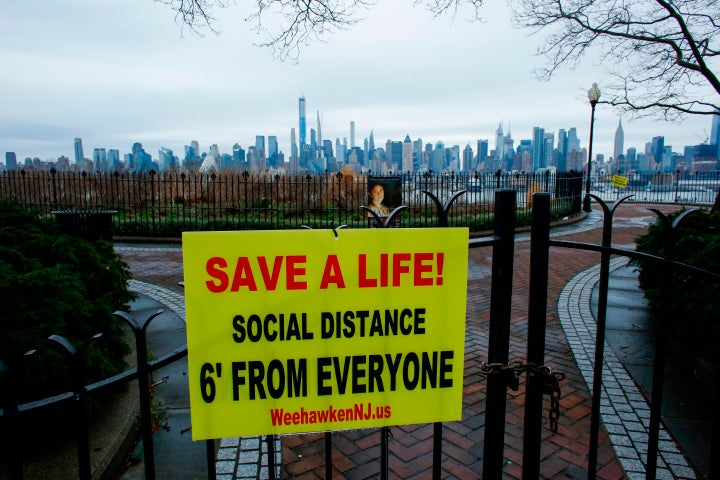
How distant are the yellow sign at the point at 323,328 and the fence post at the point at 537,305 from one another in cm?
30

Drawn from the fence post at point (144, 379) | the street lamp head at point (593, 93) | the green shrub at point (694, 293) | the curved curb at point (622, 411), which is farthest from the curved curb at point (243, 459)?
the street lamp head at point (593, 93)

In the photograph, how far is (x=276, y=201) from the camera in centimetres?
1711

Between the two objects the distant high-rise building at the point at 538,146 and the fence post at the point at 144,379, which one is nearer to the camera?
the fence post at the point at 144,379

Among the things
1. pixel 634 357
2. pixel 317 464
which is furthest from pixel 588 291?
pixel 317 464

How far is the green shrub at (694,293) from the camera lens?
13.8ft

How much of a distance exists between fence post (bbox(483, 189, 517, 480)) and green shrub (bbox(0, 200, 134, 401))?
1.75m

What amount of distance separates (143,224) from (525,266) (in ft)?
35.7

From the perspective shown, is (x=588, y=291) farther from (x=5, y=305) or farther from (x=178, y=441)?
(x=5, y=305)

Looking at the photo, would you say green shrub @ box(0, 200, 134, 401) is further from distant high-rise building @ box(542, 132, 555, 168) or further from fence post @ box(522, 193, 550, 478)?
distant high-rise building @ box(542, 132, 555, 168)

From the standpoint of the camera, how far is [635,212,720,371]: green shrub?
4.21m

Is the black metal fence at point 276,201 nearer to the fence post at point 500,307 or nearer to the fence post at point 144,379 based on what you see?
the fence post at point 500,307

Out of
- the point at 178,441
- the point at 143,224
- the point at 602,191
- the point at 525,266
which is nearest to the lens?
the point at 178,441

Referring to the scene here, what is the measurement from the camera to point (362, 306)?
169cm

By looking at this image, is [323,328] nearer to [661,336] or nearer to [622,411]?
[661,336]
